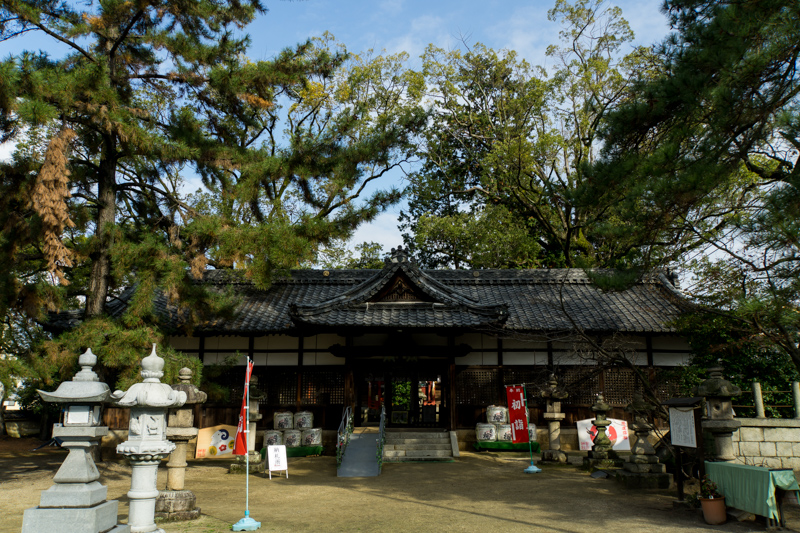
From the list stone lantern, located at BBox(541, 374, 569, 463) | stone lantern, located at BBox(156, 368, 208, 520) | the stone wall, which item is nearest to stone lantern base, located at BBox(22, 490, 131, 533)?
stone lantern, located at BBox(156, 368, 208, 520)

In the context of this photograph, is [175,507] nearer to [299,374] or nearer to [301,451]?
[301,451]

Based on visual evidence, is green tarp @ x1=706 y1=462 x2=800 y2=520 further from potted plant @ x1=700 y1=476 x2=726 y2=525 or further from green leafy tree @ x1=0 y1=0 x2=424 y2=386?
green leafy tree @ x1=0 y1=0 x2=424 y2=386

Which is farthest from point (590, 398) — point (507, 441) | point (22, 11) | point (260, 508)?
point (22, 11)

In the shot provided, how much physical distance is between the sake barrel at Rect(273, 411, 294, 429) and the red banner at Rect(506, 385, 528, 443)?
19.3ft

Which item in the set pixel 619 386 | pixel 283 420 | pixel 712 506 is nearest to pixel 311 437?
pixel 283 420

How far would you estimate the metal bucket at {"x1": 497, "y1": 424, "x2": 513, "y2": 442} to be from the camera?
15.0 meters

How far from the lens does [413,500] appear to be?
9.18 meters

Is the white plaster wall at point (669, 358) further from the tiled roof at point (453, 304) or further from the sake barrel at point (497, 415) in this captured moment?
the sake barrel at point (497, 415)

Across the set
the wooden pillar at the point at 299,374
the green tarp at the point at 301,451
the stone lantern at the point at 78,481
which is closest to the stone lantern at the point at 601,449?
the green tarp at the point at 301,451

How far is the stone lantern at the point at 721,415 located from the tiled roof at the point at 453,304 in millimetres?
5582

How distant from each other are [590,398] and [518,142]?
418 inches

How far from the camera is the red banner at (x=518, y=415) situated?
13031 millimetres

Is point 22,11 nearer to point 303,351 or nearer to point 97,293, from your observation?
point 97,293

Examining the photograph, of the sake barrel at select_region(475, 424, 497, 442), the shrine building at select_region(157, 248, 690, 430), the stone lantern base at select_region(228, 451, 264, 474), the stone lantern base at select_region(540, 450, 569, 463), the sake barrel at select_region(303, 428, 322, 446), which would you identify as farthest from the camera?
the shrine building at select_region(157, 248, 690, 430)
